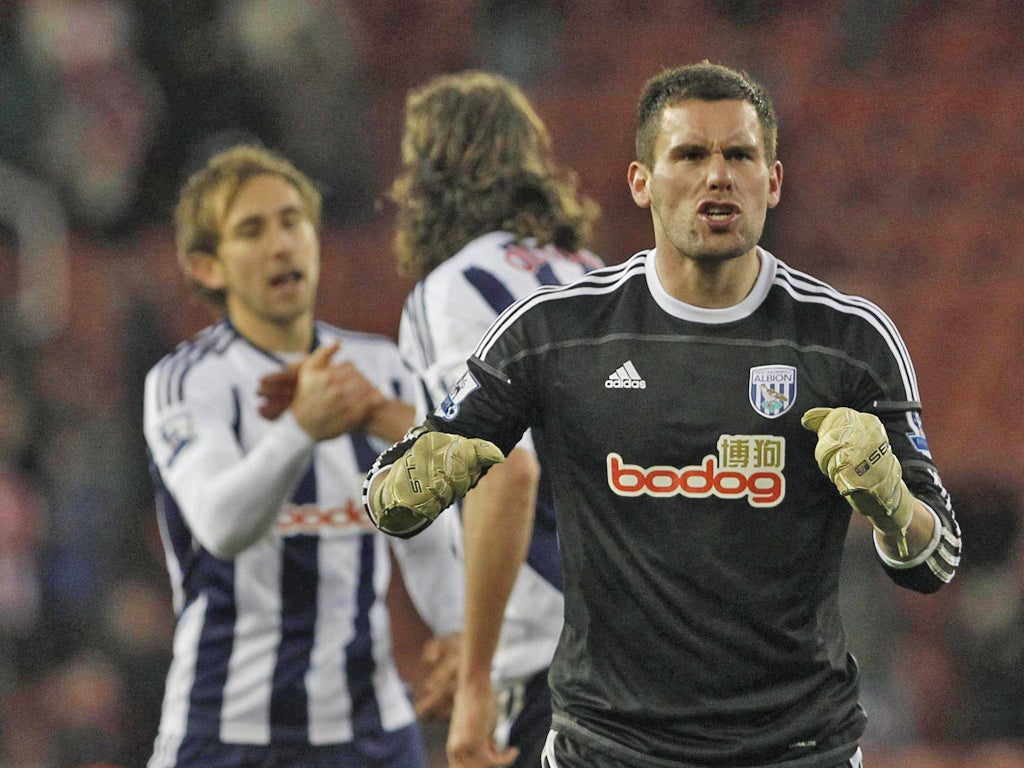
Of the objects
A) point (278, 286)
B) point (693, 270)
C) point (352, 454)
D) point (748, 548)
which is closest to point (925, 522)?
point (748, 548)

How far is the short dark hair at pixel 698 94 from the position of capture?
105 inches

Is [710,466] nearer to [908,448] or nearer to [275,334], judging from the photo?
[908,448]

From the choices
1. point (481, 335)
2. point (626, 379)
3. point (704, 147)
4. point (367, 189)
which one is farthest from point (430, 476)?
point (367, 189)

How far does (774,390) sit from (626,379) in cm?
26

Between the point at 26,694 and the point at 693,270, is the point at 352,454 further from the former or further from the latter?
the point at 26,694

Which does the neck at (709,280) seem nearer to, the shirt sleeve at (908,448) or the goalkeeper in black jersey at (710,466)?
the goalkeeper in black jersey at (710,466)

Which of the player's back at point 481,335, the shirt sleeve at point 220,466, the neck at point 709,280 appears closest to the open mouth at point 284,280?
the shirt sleeve at point 220,466

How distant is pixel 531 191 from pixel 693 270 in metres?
1.16

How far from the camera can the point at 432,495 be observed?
2469mm

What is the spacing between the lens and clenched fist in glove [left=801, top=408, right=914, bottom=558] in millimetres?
2309

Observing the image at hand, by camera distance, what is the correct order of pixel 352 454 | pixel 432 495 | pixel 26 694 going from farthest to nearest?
pixel 26 694 → pixel 352 454 → pixel 432 495

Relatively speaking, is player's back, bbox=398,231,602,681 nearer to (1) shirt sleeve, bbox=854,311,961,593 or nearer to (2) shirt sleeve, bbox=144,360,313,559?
(2) shirt sleeve, bbox=144,360,313,559

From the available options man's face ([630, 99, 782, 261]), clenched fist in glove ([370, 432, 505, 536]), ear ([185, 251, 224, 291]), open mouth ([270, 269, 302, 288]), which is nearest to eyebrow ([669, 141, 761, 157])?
man's face ([630, 99, 782, 261])

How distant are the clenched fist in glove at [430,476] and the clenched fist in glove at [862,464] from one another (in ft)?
1.75
